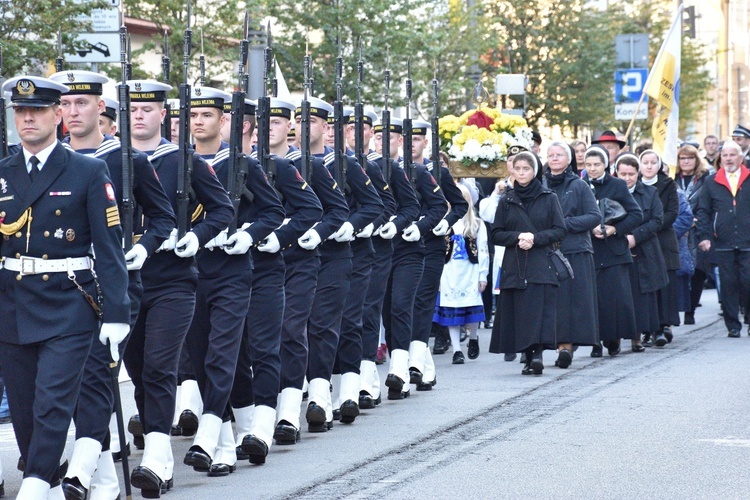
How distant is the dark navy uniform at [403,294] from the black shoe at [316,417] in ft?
5.25

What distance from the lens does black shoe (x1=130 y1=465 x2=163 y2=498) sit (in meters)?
7.36

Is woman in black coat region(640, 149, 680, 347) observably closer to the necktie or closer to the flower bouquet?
the flower bouquet

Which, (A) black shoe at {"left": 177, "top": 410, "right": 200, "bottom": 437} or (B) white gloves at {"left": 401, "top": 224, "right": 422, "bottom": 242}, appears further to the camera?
(B) white gloves at {"left": 401, "top": 224, "right": 422, "bottom": 242}

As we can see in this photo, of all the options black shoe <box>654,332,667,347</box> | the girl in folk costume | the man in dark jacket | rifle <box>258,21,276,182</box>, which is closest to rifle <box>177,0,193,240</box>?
rifle <box>258,21,276,182</box>

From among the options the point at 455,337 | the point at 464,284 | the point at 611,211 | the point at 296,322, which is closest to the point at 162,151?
the point at 296,322

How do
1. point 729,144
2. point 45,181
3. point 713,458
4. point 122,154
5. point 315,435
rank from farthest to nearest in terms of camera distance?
point 729,144, point 315,435, point 713,458, point 122,154, point 45,181

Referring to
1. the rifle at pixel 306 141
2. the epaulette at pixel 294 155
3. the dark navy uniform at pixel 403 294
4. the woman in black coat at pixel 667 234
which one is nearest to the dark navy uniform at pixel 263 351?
the rifle at pixel 306 141

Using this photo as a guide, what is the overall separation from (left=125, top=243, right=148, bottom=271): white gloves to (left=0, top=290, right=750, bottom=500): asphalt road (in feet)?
3.64

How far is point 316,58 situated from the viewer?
84.3ft

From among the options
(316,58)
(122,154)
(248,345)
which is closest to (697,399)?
(248,345)

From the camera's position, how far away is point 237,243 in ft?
26.8

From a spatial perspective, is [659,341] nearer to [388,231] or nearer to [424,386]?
[424,386]

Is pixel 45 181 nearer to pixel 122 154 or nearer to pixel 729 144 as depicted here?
pixel 122 154

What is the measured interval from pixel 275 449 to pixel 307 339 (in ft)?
2.74
